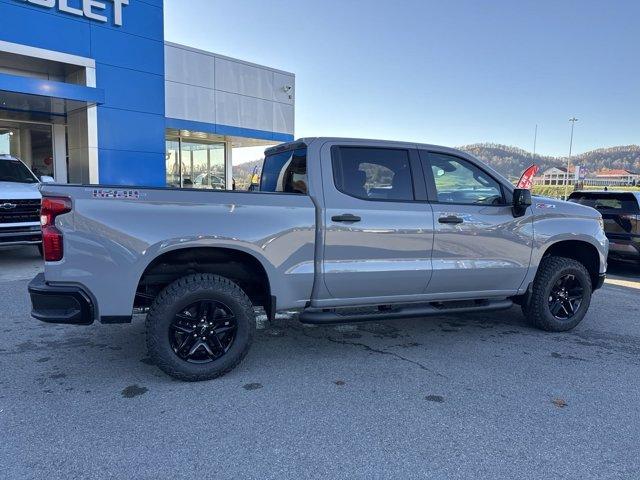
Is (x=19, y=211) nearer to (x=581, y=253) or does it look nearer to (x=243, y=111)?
(x=581, y=253)

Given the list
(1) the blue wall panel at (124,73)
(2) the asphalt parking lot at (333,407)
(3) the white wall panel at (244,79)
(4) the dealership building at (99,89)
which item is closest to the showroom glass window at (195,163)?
(4) the dealership building at (99,89)

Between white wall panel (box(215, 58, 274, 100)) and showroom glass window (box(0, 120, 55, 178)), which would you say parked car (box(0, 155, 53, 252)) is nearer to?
showroom glass window (box(0, 120, 55, 178))

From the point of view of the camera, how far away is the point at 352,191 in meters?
4.41

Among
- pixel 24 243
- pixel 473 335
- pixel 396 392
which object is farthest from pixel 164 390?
pixel 24 243

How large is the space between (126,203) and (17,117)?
1479 cm

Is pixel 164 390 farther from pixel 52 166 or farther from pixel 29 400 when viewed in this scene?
pixel 52 166

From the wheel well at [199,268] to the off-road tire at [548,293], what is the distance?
292cm

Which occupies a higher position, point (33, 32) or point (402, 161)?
point (33, 32)

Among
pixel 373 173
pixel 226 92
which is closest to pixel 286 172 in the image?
pixel 373 173

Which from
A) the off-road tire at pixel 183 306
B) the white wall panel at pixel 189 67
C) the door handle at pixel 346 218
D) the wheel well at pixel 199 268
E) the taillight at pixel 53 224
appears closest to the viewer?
the taillight at pixel 53 224

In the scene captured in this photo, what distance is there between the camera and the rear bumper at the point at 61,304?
3580 millimetres

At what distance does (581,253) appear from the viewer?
575 cm

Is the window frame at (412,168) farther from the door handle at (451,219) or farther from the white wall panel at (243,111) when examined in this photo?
the white wall panel at (243,111)

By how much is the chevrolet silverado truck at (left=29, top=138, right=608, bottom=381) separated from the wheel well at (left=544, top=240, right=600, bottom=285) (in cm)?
5
